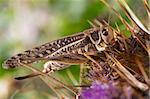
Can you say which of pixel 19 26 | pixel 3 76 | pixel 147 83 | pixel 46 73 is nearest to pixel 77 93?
pixel 46 73

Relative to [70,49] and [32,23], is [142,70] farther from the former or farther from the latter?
[32,23]

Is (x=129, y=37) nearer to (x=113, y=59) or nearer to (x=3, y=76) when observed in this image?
(x=113, y=59)

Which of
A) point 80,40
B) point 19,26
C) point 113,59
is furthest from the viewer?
point 19,26

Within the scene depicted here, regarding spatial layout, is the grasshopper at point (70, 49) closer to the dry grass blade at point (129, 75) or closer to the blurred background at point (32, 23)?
the dry grass blade at point (129, 75)

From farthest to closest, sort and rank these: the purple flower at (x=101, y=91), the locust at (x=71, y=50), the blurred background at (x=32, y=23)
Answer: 1. the blurred background at (x=32, y=23)
2. the locust at (x=71, y=50)
3. the purple flower at (x=101, y=91)

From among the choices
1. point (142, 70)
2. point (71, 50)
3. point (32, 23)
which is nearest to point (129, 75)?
→ point (142, 70)

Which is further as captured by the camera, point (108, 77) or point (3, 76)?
point (3, 76)

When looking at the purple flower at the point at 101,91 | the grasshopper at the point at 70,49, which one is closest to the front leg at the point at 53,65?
the grasshopper at the point at 70,49

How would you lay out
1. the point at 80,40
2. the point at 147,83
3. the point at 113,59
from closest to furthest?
the point at 147,83
the point at 113,59
the point at 80,40

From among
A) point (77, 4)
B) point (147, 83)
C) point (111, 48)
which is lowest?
point (147, 83)
